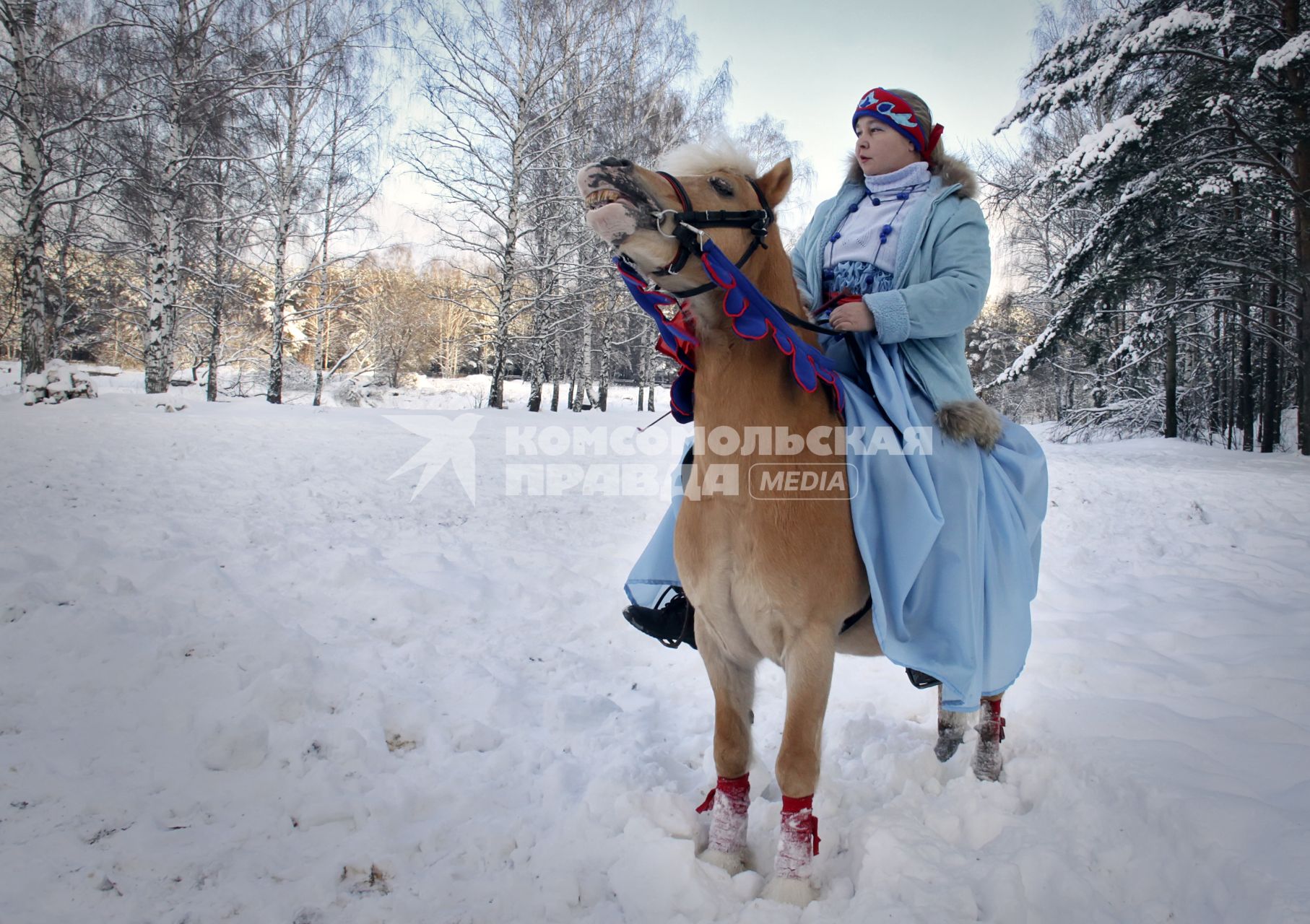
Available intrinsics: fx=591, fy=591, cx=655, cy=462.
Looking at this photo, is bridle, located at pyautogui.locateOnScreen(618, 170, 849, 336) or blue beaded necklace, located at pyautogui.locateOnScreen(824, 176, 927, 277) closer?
bridle, located at pyautogui.locateOnScreen(618, 170, 849, 336)

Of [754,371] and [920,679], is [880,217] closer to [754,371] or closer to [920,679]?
[754,371]

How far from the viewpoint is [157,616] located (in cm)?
308

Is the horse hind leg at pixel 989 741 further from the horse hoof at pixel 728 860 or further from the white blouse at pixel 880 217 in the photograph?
the white blouse at pixel 880 217

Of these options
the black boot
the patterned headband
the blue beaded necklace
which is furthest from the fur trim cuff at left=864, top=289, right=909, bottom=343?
the black boot

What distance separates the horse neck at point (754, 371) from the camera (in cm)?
189

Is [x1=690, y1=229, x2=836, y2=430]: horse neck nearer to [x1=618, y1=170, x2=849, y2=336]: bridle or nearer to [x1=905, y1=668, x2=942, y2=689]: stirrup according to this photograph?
[x1=618, y1=170, x2=849, y2=336]: bridle

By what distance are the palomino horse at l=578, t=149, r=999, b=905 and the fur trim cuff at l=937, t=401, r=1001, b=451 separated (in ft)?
1.44

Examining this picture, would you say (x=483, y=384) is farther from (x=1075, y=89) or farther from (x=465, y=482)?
(x=1075, y=89)

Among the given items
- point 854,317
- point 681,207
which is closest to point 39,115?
point 681,207

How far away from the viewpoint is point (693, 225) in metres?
1.62

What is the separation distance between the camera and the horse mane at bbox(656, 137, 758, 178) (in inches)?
71.1

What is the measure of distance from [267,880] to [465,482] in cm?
636

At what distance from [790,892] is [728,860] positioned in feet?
0.84

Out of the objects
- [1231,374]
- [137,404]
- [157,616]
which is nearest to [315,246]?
[137,404]
